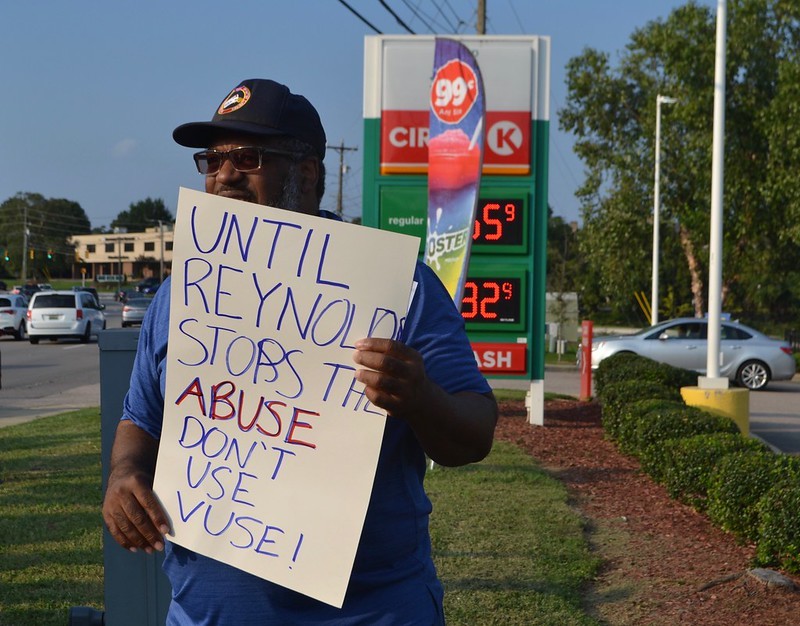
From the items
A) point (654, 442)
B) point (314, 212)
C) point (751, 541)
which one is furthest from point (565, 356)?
point (314, 212)

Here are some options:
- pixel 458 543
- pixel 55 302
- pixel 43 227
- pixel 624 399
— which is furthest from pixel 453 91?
pixel 43 227

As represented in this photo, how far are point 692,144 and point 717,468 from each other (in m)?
26.7

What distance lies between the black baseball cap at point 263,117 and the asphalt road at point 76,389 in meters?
11.3

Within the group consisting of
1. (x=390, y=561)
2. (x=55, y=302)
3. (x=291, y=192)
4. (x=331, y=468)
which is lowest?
(x=55, y=302)

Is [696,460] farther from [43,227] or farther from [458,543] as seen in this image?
[43,227]

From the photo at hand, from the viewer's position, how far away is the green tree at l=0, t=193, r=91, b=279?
125812mm

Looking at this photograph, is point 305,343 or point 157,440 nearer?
point 305,343

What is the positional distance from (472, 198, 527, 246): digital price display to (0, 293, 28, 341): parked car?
2408 cm

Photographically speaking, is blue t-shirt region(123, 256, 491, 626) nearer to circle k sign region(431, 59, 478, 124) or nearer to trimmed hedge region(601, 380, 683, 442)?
circle k sign region(431, 59, 478, 124)

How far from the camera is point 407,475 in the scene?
197 cm

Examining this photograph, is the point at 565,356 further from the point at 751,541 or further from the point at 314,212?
the point at 314,212

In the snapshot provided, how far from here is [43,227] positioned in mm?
134000

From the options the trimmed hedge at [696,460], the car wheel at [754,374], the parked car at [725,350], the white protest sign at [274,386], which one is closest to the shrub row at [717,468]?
the trimmed hedge at [696,460]

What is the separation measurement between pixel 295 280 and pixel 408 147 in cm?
985
